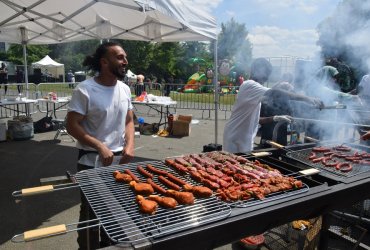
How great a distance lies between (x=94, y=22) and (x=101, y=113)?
24.7 ft

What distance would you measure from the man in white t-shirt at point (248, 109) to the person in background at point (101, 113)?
4.97ft

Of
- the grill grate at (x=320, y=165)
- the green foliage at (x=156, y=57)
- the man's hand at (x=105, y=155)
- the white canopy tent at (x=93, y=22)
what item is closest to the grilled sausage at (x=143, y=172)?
the man's hand at (x=105, y=155)

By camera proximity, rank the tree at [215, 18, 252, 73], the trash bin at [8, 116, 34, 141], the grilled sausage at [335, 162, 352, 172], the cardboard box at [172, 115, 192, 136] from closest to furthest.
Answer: the grilled sausage at [335, 162, 352, 172] → the tree at [215, 18, 252, 73] → the trash bin at [8, 116, 34, 141] → the cardboard box at [172, 115, 192, 136]

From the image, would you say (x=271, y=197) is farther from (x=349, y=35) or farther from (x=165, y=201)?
(x=349, y=35)

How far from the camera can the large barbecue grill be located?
5.05ft

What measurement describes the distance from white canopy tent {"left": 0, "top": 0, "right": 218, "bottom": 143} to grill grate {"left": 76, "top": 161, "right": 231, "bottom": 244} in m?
4.36

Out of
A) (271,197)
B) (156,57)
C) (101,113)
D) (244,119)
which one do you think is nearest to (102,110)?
(101,113)

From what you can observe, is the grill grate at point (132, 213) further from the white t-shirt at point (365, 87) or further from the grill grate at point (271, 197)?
the white t-shirt at point (365, 87)

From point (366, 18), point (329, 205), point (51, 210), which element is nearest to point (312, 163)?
point (329, 205)

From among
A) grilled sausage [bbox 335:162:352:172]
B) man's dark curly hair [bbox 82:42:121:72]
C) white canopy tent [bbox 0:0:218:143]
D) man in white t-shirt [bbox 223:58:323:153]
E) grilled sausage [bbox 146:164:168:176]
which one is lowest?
grilled sausage [bbox 335:162:352:172]

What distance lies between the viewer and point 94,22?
9.36m

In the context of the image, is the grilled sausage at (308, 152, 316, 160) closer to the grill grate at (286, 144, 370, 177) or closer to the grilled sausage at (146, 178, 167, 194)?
the grill grate at (286, 144, 370, 177)

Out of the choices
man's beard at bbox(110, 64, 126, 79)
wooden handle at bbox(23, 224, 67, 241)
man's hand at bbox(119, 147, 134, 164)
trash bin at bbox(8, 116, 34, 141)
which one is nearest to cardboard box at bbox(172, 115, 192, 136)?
trash bin at bbox(8, 116, 34, 141)

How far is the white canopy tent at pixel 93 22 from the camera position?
6777 millimetres
